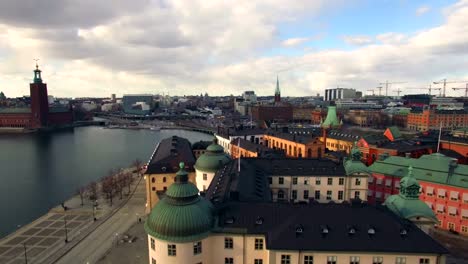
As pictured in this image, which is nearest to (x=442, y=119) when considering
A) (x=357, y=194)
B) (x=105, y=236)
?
(x=357, y=194)

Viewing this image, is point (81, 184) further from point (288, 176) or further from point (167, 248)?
point (167, 248)

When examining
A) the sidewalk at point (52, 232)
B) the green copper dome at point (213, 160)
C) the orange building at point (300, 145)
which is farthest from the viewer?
the orange building at point (300, 145)

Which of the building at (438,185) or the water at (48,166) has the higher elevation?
the building at (438,185)

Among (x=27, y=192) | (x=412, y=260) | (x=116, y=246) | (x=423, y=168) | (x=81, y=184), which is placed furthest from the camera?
(x=81, y=184)

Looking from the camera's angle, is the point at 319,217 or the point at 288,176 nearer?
the point at 319,217

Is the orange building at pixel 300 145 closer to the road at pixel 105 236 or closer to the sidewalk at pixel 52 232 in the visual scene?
the road at pixel 105 236

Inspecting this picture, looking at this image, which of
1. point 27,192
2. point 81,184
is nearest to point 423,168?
point 81,184

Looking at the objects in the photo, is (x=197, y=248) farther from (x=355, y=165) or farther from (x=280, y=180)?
(x=355, y=165)

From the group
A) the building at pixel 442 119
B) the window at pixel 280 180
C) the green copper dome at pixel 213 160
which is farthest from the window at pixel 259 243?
the building at pixel 442 119
